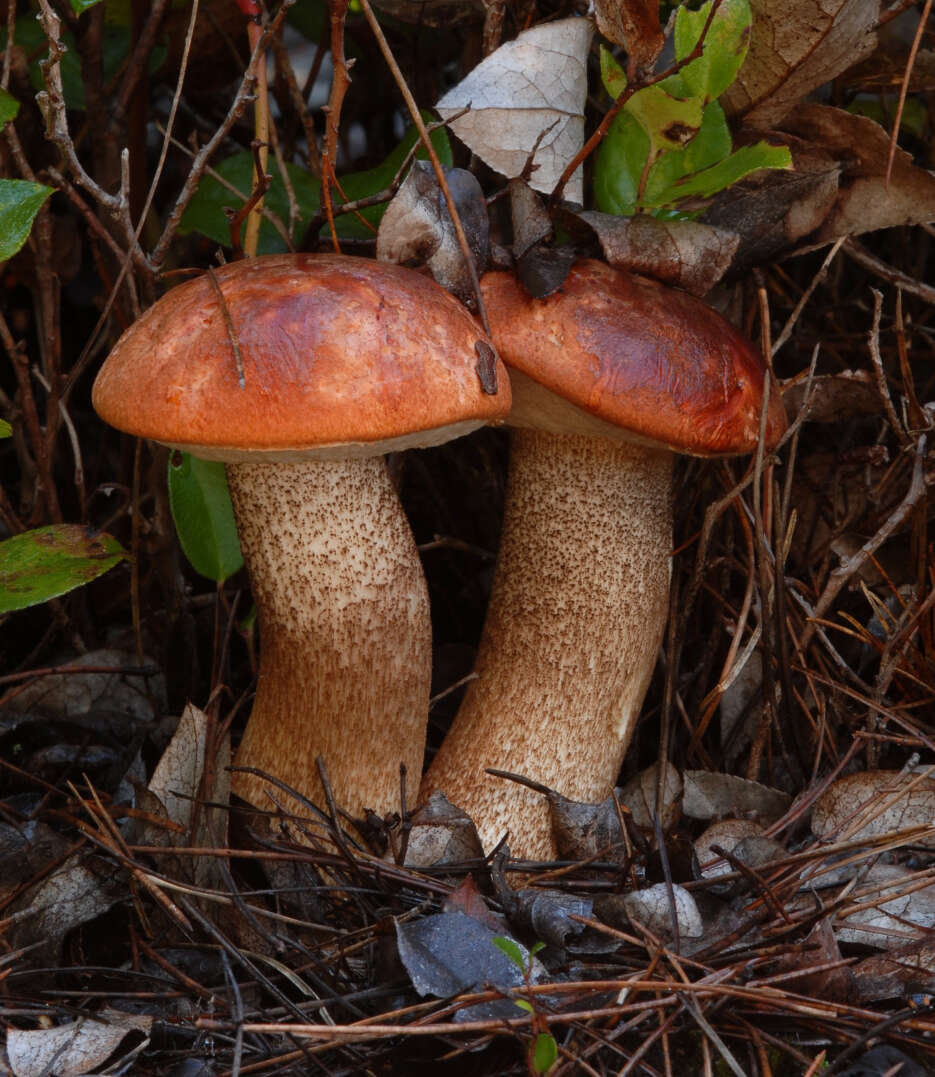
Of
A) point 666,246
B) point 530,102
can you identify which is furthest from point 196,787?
point 530,102

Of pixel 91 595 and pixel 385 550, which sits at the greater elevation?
pixel 385 550

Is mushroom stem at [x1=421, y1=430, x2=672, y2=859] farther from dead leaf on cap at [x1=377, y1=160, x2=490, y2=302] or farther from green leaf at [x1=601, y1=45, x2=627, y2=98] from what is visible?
green leaf at [x1=601, y1=45, x2=627, y2=98]

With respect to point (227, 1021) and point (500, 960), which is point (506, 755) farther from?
point (227, 1021)

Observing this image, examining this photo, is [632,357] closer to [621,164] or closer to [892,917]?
[621,164]

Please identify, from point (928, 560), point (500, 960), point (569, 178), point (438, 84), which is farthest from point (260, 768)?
point (438, 84)

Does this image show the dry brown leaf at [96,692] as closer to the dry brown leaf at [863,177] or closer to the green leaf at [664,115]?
the green leaf at [664,115]

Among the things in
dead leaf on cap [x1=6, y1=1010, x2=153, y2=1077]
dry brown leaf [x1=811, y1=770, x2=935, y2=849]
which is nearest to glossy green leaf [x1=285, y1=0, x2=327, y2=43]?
dry brown leaf [x1=811, y1=770, x2=935, y2=849]
